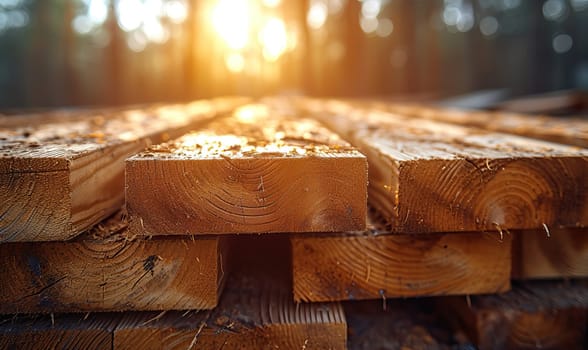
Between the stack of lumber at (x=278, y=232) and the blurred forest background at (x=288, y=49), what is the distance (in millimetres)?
7679

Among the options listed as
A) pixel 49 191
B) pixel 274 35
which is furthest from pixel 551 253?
pixel 274 35

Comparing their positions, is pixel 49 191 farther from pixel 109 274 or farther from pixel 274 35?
pixel 274 35

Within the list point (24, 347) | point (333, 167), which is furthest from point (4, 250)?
point (333, 167)

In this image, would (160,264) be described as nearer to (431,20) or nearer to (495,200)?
(495,200)

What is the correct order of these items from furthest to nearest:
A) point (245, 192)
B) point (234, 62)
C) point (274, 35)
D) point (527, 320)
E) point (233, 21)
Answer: point (234, 62) < point (274, 35) < point (233, 21) < point (527, 320) < point (245, 192)

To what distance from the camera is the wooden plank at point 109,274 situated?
110cm

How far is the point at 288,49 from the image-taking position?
1302 centimetres

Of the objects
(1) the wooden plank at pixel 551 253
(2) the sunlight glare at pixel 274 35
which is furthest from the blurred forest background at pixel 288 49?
(1) the wooden plank at pixel 551 253

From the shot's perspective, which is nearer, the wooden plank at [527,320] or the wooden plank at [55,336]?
the wooden plank at [55,336]

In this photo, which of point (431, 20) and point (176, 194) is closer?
point (176, 194)

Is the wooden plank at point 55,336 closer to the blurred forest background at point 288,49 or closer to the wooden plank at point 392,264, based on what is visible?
the wooden plank at point 392,264

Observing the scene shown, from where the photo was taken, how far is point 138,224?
1003 millimetres

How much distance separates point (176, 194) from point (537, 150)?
0.96 meters

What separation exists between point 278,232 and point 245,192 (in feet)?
0.45
